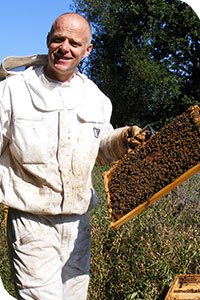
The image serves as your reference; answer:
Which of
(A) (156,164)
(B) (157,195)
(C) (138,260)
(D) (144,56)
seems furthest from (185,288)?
(D) (144,56)

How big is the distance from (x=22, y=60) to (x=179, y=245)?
2.23m

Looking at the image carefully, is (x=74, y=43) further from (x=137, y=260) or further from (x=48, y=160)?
(x=137, y=260)

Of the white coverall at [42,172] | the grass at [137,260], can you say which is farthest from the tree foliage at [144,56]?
the white coverall at [42,172]

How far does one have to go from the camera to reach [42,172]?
266cm

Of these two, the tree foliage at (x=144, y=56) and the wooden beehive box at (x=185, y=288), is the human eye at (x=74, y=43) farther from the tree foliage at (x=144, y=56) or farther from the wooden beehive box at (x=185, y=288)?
the tree foliage at (x=144, y=56)

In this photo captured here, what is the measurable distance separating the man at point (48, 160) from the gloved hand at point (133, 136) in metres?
0.02

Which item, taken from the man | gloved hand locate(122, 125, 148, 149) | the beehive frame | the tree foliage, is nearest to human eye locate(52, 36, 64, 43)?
the man

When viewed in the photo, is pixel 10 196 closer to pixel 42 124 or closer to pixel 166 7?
pixel 42 124

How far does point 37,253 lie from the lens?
2.67 metres

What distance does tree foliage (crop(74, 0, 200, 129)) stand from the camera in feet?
72.7

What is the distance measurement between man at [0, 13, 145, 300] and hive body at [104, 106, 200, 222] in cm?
19

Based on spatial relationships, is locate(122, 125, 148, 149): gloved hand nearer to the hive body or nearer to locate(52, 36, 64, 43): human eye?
the hive body

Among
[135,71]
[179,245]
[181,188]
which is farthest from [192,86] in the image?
[179,245]

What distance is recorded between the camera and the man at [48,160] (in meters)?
2.65
